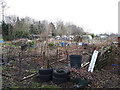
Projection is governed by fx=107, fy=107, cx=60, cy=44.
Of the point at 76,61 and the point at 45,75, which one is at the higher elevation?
the point at 76,61

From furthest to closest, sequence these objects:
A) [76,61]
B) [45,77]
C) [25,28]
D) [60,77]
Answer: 1. [25,28]
2. [76,61]
3. [45,77]
4. [60,77]

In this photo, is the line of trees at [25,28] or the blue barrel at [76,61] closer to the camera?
the blue barrel at [76,61]

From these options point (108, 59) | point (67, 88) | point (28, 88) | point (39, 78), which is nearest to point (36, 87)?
point (28, 88)

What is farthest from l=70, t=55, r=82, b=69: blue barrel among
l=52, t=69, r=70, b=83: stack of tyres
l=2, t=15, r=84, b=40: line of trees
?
l=2, t=15, r=84, b=40: line of trees

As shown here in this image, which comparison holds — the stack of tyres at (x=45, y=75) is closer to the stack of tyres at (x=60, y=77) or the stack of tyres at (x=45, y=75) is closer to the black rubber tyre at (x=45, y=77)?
the black rubber tyre at (x=45, y=77)

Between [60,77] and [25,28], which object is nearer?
[60,77]

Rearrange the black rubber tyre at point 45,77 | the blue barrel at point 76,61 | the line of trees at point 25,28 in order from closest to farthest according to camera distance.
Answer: the black rubber tyre at point 45,77, the blue barrel at point 76,61, the line of trees at point 25,28

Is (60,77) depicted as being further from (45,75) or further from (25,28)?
(25,28)

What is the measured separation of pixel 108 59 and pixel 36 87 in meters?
4.30

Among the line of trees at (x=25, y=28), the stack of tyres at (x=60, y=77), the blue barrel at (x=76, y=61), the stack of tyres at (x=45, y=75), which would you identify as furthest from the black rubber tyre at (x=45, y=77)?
the line of trees at (x=25, y=28)

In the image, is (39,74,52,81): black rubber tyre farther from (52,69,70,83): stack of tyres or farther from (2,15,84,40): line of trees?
(2,15,84,40): line of trees

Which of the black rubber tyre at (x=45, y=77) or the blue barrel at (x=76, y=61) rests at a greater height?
the blue barrel at (x=76, y=61)

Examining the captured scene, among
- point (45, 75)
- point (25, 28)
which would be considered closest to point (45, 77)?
point (45, 75)

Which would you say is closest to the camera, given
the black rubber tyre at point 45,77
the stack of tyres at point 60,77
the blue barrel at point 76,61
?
the stack of tyres at point 60,77
